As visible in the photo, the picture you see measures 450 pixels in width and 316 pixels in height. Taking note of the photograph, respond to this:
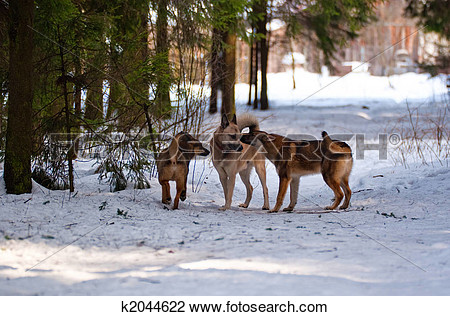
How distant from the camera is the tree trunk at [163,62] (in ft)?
31.9

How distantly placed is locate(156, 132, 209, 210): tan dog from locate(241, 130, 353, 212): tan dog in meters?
1.13

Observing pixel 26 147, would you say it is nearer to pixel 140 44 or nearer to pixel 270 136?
pixel 140 44

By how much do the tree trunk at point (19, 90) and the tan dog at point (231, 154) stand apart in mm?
3219

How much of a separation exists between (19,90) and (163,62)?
292cm

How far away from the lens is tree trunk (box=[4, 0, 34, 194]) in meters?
7.70

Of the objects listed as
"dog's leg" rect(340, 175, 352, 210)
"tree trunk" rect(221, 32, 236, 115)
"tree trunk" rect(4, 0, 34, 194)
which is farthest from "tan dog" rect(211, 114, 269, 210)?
"tree trunk" rect(221, 32, 236, 115)

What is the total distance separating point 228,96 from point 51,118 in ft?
29.7

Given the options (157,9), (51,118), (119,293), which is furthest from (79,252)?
(157,9)

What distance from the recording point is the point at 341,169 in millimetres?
8930

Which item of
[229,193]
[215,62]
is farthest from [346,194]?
[215,62]

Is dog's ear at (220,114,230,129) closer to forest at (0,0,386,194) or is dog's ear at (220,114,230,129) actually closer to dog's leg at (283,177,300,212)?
forest at (0,0,386,194)

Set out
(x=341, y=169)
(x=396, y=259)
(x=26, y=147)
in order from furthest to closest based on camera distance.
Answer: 1. (x=341, y=169)
2. (x=26, y=147)
3. (x=396, y=259)

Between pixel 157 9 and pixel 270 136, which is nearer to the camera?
pixel 270 136

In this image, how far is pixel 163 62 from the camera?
9758 mm
